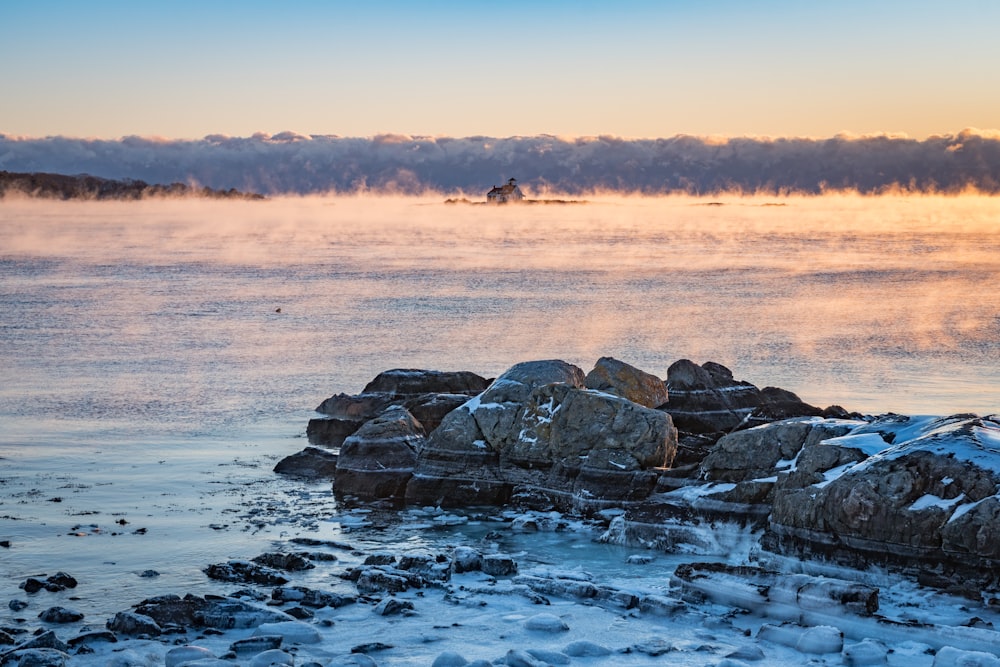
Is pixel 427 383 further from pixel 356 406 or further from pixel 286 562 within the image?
pixel 286 562

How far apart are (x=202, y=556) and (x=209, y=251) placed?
100 metres

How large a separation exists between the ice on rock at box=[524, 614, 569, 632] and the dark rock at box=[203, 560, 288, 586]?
2869 mm

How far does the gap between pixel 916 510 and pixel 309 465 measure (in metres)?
9.39

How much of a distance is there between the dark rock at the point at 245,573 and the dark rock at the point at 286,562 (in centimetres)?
21

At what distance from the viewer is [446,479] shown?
17422 millimetres

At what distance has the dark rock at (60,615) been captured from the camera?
11523 millimetres

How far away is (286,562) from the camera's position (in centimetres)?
1345

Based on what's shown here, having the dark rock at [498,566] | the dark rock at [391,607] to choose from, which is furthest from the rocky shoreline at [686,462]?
the dark rock at [391,607]

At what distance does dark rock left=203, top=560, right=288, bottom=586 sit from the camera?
12859 millimetres

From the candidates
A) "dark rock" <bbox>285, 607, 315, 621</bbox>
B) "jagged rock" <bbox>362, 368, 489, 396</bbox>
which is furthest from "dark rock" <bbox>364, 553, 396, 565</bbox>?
"jagged rock" <bbox>362, 368, 489, 396</bbox>

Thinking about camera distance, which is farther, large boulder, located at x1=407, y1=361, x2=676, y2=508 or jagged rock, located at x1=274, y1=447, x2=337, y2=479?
jagged rock, located at x1=274, y1=447, x2=337, y2=479

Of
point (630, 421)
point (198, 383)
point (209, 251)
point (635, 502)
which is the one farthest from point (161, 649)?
point (209, 251)

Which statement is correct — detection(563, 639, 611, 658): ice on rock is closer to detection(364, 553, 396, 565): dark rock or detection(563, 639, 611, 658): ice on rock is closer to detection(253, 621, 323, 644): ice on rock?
detection(253, 621, 323, 644): ice on rock

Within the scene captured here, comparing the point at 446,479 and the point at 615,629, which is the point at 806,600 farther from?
the point at 446,479
